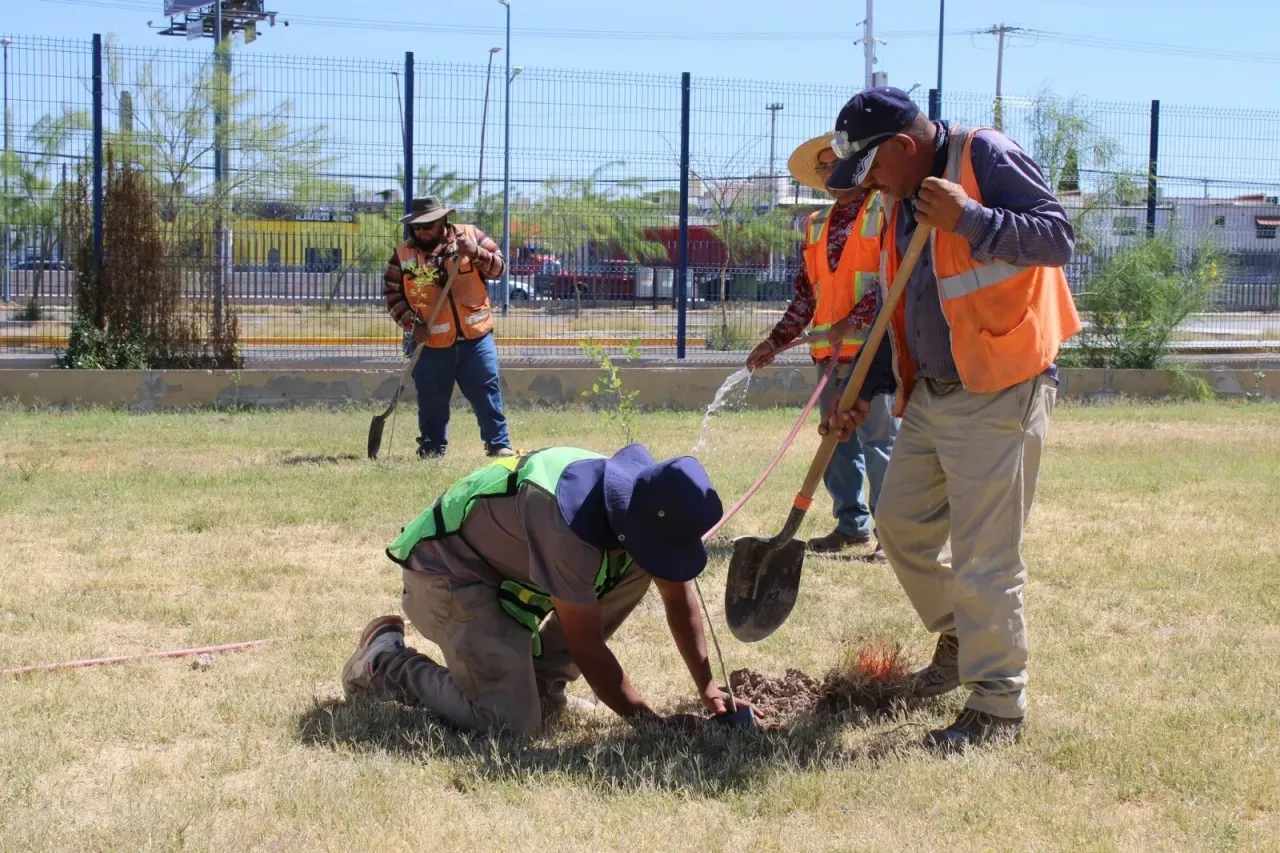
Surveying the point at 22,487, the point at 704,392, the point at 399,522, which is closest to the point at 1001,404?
the point at 399,522

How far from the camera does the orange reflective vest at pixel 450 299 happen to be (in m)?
8.84

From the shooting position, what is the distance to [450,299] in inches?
347

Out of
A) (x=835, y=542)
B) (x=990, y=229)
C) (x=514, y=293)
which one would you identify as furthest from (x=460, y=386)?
(x=990, y=229)

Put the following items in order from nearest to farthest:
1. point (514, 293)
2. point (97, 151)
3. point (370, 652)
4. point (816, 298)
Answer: point (370, 652) → point (816, 298) → point (97, 151) → point (514, 293)

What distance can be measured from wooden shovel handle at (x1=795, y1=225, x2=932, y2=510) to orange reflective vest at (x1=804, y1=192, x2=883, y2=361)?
156cm

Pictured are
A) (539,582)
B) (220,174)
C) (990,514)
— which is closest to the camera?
(539,582)

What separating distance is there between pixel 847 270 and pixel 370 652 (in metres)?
2.76

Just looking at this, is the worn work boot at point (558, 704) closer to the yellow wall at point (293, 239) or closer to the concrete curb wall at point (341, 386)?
the concrete curb wall at point (341, 386)

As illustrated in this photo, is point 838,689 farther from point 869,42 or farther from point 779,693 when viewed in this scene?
point 869,42

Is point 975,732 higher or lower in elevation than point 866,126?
lower

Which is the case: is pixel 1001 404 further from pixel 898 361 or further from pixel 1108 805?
pixel 1108 805

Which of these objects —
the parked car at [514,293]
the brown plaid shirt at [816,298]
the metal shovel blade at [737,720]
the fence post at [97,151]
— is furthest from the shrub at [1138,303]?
the metal shovel blade at [737,720]

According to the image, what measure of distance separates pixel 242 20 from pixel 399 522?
143 feet

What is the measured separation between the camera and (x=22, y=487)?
302 inches
